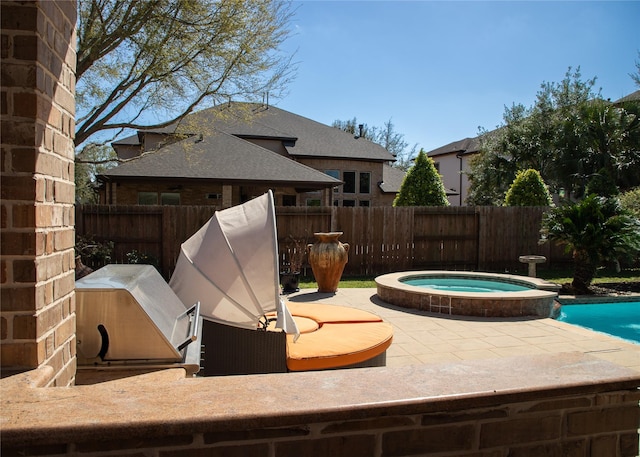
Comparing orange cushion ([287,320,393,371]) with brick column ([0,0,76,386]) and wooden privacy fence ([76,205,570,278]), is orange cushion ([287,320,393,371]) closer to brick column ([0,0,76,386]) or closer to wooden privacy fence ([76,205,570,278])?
brick column ([0,0,76,386])

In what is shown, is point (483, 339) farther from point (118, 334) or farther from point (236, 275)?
point (118, 334)

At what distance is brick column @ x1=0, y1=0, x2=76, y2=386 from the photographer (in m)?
1.59

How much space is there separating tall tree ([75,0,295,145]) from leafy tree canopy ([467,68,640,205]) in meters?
16.9

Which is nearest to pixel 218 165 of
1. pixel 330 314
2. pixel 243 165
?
pixel 243 165

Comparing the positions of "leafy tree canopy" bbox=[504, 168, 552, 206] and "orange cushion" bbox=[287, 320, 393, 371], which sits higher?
"leafy tree canopy" bbox=[504, 168, 552, 206]

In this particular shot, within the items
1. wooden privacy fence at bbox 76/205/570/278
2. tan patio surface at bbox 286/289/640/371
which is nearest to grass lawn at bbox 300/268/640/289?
wooden privacy fence at bbox 76/205/570/278

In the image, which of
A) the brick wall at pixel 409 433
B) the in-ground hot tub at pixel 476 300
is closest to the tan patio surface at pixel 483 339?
the in-ground hot tub at pixel 476 300

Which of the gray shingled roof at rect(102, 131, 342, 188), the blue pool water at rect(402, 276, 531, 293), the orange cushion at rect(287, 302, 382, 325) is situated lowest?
the blue pool water at rect(402, 276, 531, 293)

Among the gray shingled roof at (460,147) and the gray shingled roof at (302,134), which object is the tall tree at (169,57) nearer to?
the gray shingled roof at (302,134)

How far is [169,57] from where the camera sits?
10461 millimetres

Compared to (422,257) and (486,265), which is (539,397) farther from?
(486,265)

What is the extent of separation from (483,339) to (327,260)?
393 cm

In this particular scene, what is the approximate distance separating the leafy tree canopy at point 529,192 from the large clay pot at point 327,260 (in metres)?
9.71

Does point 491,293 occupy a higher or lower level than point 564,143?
lower
